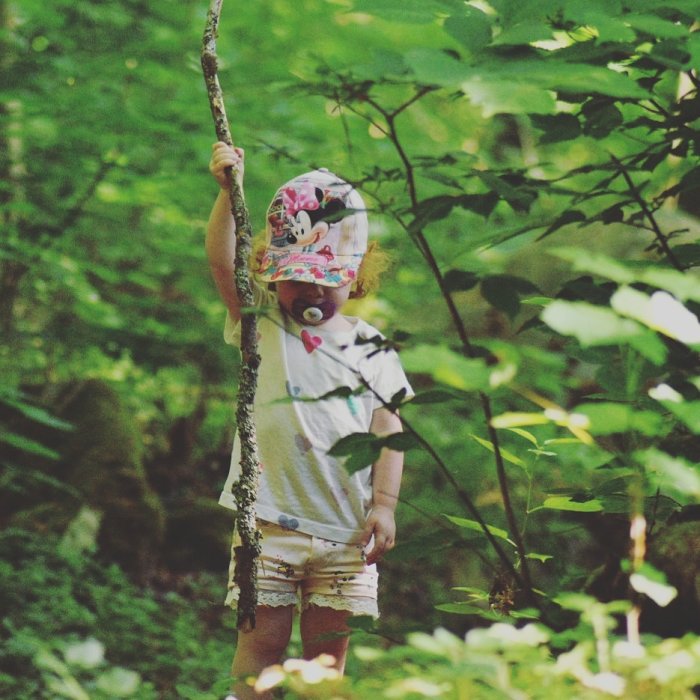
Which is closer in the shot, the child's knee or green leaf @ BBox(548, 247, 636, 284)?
green leaf @ BBox(548, 247, 636, 284)

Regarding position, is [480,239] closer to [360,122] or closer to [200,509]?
[360,122]

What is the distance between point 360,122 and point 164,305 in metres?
1.70

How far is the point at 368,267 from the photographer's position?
8.46 feet

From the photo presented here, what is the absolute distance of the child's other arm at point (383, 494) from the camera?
2.31 m

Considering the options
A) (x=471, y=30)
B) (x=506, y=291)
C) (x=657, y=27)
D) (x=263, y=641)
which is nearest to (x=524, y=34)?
(x=471, y=30)

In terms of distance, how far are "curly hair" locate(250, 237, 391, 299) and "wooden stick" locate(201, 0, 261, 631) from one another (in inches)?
27.9

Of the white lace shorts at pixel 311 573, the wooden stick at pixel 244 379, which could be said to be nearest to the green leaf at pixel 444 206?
the wooden stick at pixel 244 379

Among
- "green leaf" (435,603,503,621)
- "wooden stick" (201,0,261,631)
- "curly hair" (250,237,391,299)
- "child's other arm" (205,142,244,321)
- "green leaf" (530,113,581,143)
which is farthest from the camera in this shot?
"curly hair" (250,237,391,299)

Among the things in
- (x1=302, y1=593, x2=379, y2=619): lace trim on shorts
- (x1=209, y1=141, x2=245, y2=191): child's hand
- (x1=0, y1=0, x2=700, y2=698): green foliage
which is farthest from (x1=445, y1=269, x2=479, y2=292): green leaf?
(x1=302, y1=593, x2=379, y2=619): lace trim on shorts

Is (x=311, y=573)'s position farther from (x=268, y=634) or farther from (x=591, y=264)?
(x=591, y=264)

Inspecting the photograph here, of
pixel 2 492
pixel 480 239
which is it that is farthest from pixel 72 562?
pixel 480 239

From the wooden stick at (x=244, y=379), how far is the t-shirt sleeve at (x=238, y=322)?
22.7 inches

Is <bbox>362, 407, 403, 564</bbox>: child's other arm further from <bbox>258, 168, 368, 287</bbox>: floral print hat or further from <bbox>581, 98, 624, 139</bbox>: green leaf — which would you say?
<bbox>581, 98, 624, 139</bbox>: green leaf

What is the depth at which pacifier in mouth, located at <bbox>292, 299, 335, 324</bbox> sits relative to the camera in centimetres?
240
